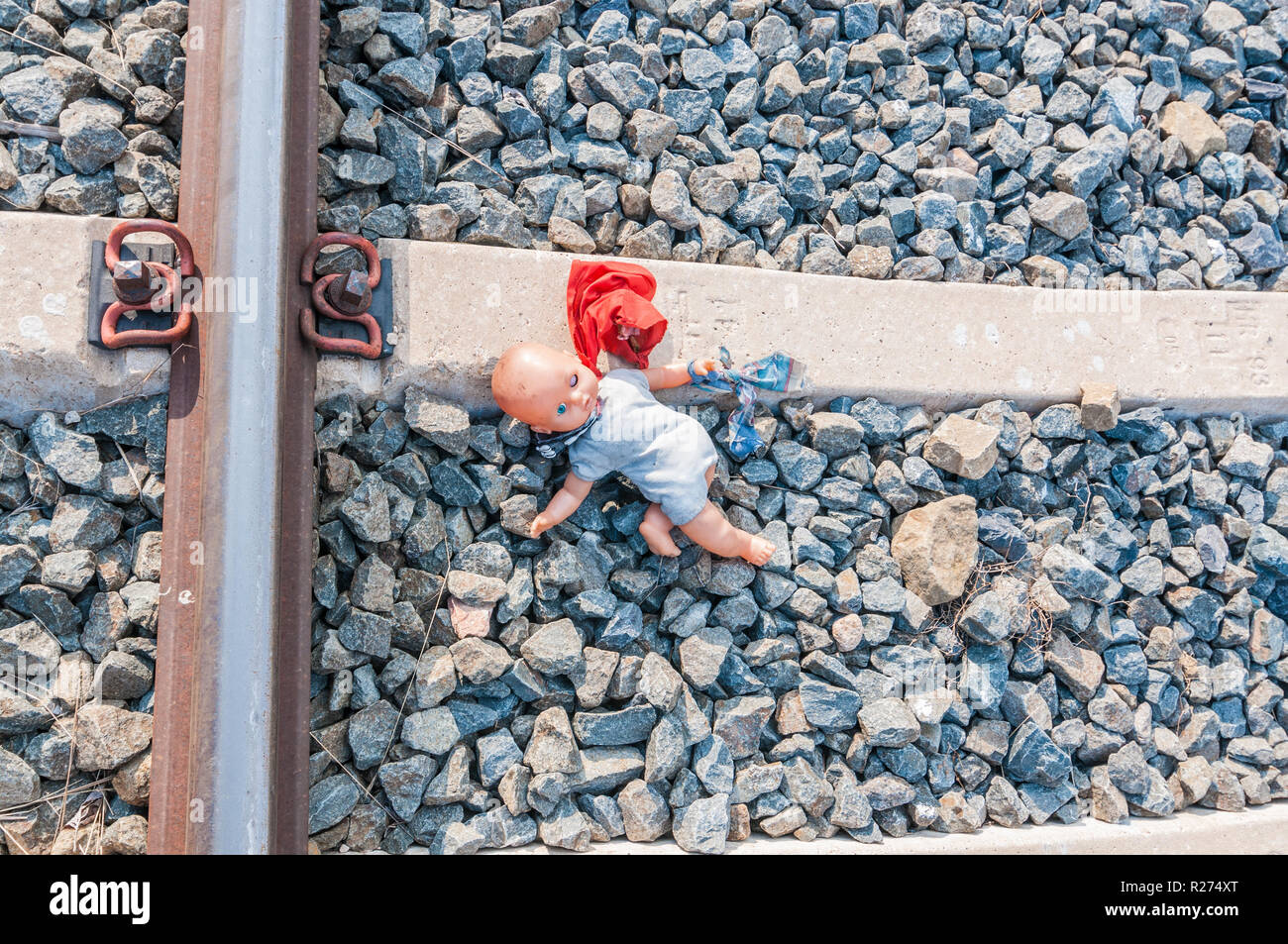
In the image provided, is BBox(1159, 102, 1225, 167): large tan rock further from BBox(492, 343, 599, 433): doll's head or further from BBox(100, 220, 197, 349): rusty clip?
BBox(100, 220, 197, 349): rusty clip

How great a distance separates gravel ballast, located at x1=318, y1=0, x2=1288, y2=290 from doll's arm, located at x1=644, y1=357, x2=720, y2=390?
1.61ft

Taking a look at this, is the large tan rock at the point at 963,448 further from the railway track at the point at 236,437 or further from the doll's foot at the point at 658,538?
the railway track at the point at 236,437

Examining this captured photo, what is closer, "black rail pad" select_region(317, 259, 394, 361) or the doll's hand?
"black rail pad" select_region(317, 259, 394, 361)

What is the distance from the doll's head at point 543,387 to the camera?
2896 mm

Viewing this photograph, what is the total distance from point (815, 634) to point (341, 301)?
2079 millimetres

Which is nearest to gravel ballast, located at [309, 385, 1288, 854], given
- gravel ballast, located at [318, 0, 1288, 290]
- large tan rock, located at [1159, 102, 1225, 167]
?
gravel ballast, located at [318, 0, 1288, 290]

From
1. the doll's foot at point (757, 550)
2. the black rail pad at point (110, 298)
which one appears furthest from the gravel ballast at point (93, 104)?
the doll's foot at point (757, 550)

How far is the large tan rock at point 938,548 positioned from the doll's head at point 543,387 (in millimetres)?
1398

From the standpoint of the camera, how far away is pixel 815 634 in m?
3.30

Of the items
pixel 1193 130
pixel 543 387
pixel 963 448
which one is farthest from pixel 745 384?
pixel 1193 130

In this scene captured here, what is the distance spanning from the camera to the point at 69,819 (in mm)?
2625

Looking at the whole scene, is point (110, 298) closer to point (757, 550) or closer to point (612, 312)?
point (612, 312)

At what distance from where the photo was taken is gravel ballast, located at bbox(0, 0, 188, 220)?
2846 millimetres

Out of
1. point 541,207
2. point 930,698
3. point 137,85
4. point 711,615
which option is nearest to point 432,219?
point 541,207
